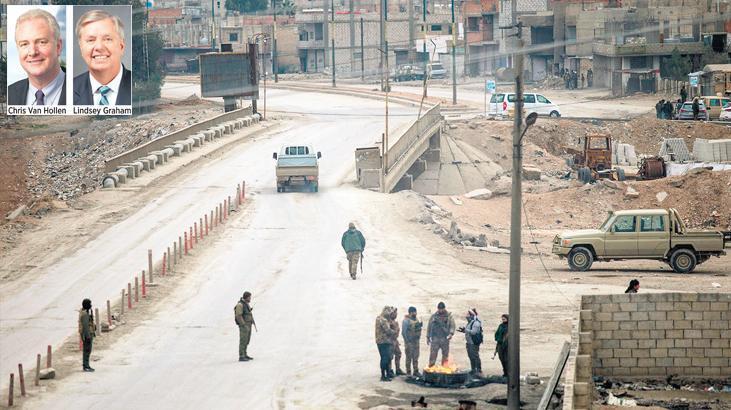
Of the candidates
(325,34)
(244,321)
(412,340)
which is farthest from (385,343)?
(325,34)

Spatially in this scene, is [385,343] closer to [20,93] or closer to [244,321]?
[244,321]

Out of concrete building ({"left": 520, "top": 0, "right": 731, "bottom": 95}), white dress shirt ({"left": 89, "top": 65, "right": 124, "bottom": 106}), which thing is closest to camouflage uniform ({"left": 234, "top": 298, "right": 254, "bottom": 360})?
white dress shirt ({"left": 89, "top": 65, "right": 124, "bottom": 106})

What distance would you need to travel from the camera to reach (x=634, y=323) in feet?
85.8

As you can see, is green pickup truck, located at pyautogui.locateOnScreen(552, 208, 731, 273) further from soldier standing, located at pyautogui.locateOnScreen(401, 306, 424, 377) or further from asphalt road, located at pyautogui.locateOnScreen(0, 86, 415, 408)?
soldier standing, located at pyautogui.locateOnScreen(401, 306, 424, 377)

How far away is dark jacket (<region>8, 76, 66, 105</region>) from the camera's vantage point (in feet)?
221

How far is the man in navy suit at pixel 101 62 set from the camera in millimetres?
67625

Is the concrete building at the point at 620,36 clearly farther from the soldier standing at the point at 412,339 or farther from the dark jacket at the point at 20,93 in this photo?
the soldier standing at the point at 412,339

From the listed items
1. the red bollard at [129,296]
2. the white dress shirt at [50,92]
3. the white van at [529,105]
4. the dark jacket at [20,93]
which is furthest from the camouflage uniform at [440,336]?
the white van at [529,105]

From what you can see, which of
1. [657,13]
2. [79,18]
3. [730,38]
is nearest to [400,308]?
[79,18]

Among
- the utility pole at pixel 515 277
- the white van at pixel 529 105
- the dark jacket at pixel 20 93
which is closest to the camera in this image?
the utility pole at pixel 515 277

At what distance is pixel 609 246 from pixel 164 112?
5338 cm

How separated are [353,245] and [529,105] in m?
42.1

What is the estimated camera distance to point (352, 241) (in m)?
35.1

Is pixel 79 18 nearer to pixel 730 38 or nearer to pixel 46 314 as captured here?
pixel 46 314
